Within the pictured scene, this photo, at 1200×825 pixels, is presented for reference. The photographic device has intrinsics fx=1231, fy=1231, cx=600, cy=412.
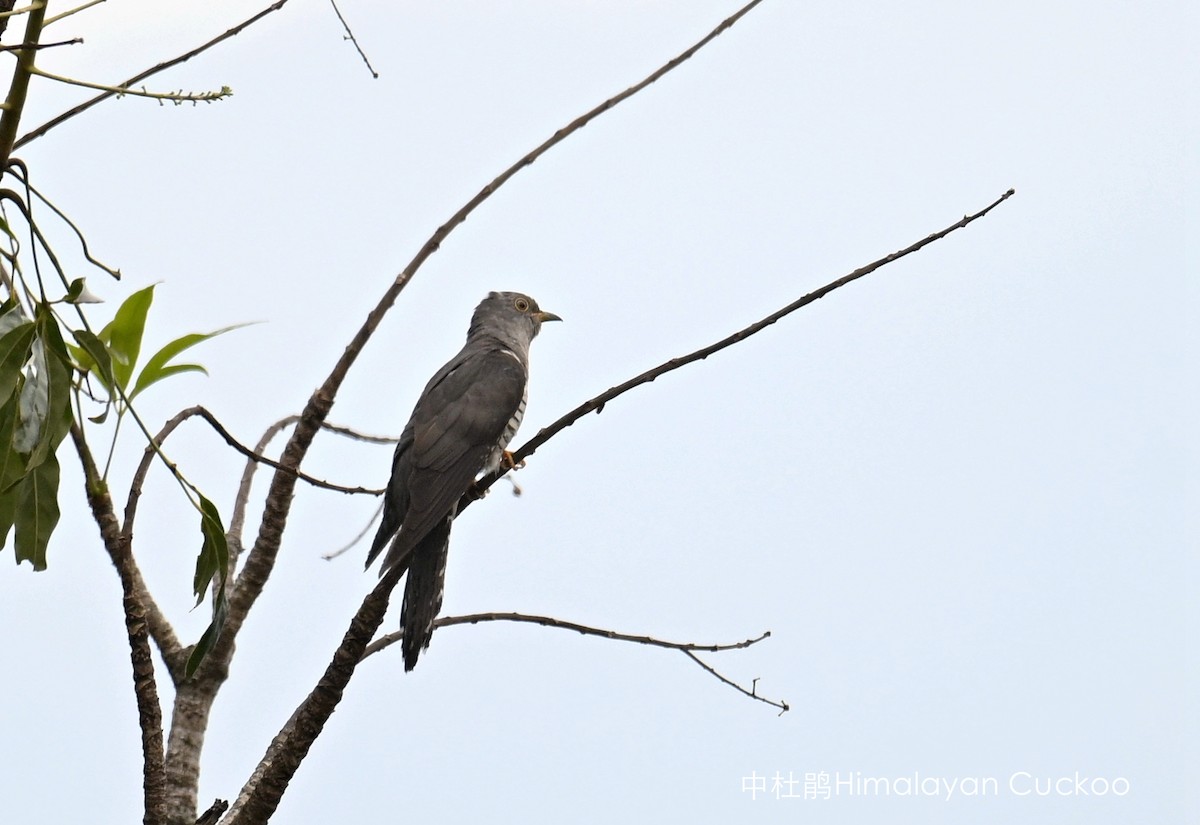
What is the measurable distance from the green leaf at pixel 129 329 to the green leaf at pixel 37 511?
25 centimetres

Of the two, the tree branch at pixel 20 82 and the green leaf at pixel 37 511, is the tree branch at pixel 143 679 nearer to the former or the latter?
the green leaf at pixel 37 511

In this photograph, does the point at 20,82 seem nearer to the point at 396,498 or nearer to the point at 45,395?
the point at 45,395

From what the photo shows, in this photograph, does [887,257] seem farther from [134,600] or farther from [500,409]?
[500,409]

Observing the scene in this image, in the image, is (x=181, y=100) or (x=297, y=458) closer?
(x=181, y=100)

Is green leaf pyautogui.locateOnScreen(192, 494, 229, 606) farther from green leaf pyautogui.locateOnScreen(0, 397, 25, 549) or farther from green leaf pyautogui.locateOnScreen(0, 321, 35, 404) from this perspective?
green leaf pyautogui.locateOnScreen(0, 321, 35, 404)

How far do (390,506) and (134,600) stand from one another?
155 centimetres

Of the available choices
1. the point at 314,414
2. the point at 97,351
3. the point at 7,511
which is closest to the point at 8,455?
the point at 7,511

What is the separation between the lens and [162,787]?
9.15 ft

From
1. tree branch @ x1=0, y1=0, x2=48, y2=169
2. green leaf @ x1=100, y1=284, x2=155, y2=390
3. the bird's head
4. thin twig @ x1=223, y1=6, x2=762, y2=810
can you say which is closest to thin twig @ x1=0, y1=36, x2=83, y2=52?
tree branch @ x1=0, y1=0, x2=48, y2=169

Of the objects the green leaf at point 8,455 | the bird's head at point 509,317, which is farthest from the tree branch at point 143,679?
the bird's head at point 509,317

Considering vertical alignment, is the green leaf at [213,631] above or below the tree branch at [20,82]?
below

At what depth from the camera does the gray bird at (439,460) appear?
13.0ft

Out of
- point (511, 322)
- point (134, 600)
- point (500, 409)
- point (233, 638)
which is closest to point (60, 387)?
point (134, 600)

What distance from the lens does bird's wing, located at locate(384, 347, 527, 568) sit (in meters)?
4.01
